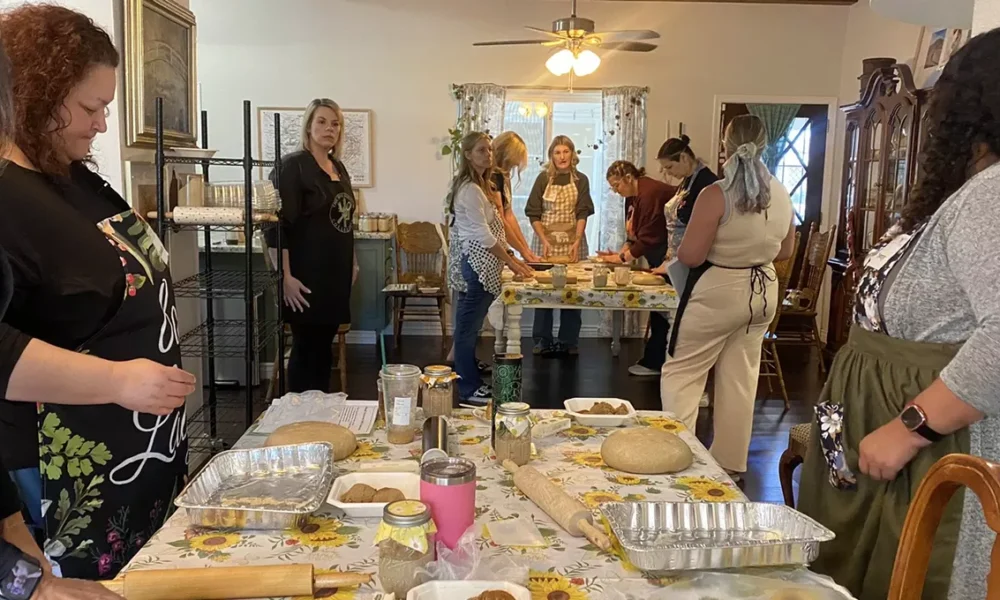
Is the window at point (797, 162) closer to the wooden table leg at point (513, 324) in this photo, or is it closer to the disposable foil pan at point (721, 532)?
the wooden table leg at point (513, 324)

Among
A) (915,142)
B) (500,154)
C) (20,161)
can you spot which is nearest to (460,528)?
(20,161)

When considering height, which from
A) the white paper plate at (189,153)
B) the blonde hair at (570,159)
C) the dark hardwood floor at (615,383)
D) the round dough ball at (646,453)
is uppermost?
the blonde hair at (570,159)

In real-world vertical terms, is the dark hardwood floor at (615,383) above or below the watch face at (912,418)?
below

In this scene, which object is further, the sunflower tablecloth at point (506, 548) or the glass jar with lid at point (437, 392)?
the glass jar with lid at point (437, 392)

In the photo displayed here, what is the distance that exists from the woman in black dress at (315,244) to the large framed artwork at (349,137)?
9.38ft

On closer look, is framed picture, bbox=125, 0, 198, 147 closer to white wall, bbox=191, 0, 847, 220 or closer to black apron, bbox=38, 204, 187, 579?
black apron, bbox=38, 204, 187, 579

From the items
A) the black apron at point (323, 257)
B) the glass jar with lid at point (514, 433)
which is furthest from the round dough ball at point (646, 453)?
the black apron at point (323, 257)

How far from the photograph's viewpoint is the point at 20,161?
1289mm

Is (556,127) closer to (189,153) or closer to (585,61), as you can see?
(585,61)

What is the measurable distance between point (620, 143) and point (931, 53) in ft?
6.95

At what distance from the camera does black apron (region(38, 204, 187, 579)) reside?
51.9 inches

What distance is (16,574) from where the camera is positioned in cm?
80

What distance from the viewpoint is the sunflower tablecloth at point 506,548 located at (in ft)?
3.40

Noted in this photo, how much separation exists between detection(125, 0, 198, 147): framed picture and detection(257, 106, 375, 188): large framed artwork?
2.66 m
